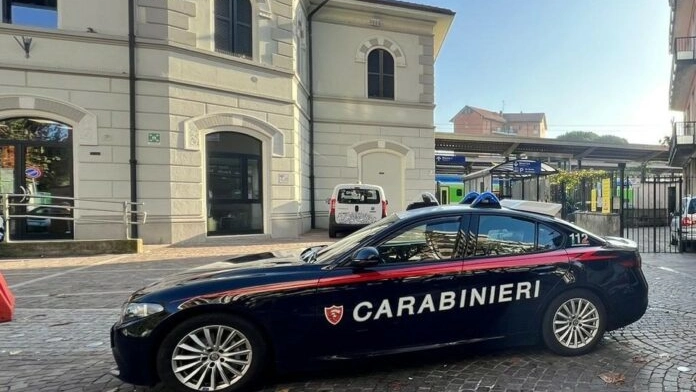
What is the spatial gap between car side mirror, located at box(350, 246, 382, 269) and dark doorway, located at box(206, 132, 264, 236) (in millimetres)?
10433

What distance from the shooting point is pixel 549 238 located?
14.2 feet

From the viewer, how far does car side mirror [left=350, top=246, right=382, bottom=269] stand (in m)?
3.59

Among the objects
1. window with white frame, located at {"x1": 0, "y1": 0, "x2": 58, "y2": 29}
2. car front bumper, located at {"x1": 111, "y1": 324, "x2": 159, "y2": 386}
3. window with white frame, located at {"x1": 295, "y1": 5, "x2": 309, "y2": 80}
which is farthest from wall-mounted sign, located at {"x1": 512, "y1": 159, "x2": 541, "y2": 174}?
car front bumper, located at {"x1": 111, "y1": 324, "x2": 159, "y2": 386}

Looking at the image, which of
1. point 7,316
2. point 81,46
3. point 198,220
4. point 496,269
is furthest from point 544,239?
point 81,46

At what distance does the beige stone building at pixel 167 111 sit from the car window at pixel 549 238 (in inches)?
Answer: 407

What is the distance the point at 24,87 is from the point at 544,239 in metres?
12.4

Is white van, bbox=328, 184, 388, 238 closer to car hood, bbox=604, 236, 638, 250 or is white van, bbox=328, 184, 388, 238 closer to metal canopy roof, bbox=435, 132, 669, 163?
car hood, bbox=604, 236, 638, 250

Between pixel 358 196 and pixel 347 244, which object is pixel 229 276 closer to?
pixel 347 244

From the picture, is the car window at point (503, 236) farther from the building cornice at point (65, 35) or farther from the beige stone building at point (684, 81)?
the beige stone building at point (684, 81)

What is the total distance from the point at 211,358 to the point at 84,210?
33.2 ft

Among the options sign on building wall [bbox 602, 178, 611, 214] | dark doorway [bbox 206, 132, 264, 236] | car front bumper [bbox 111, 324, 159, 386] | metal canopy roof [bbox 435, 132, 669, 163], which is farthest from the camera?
metal canopy roof [bbox 435, 132, 669, 163]

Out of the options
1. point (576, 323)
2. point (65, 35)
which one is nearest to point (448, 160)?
point (65, 35)

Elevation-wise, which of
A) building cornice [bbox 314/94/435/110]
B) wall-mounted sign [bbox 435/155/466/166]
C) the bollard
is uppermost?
building cornice [bbox 314/94/435/110]

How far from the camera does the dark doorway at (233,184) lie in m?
13.4
